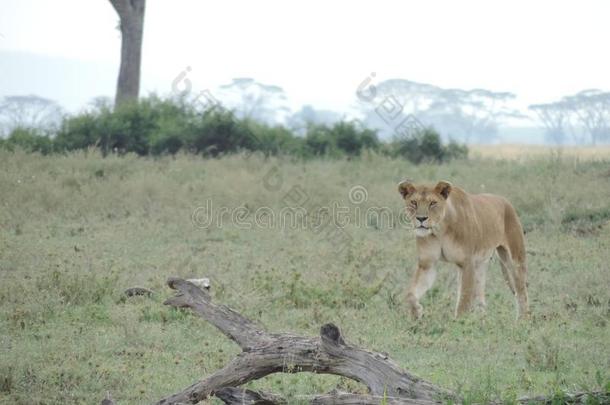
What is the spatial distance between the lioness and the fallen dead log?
300cm

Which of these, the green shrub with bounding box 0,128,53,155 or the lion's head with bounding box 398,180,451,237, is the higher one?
the lion's head with bounding box 398,180,451,237

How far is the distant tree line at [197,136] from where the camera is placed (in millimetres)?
19922

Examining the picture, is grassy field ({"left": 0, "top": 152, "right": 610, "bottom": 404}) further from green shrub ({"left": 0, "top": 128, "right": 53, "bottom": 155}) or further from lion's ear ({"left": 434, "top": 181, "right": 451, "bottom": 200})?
green shrub ({"left": 0, "top": 128, "right": 53, "bottom": 155})

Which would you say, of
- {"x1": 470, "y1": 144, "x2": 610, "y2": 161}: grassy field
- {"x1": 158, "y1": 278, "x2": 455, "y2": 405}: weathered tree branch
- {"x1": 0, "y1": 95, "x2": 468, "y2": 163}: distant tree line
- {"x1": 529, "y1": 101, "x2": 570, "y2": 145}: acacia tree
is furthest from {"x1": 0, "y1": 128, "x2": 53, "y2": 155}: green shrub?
{"x1": 529, "y1": 101, "x2": 570, "y2": 145}: acacia tree

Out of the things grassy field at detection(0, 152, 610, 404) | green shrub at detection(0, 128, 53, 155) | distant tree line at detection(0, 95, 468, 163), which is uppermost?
distant tree line at detection(0, 95, 468, 163)

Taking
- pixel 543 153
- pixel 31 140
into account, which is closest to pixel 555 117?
pixel 543 153

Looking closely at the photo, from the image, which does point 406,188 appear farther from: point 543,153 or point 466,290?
point 543,153

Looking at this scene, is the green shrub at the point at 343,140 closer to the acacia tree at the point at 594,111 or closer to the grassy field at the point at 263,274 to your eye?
the grassy field at the point at 263,274

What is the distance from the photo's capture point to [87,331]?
26.5 ft

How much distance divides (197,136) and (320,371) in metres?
15.0

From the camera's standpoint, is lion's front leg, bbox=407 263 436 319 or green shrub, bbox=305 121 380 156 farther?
green shrub, bbox=305 121 380 156

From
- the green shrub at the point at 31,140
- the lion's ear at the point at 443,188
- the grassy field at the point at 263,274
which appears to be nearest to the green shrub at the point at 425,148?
the grassy field at the point at 263,274

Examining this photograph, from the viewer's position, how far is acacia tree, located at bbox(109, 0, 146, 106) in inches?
972

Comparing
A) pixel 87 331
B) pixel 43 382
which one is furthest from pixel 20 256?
pixel 43 382
